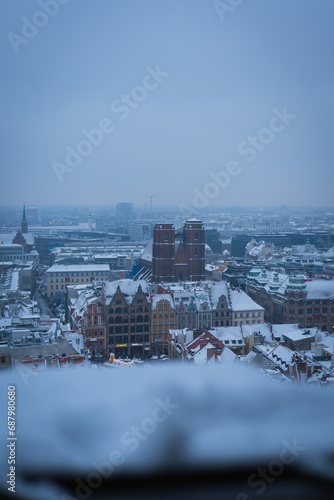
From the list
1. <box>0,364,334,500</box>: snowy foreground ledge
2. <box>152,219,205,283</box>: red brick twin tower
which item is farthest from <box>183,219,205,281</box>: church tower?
<box>0,364,334,500</box>: snowy foreground ledge

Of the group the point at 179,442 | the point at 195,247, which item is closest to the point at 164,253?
the point at 195,247

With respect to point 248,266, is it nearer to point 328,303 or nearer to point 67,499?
point 328,303

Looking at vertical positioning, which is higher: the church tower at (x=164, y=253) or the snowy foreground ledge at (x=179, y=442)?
the snowy foreground ledge at (x=179, y=442)

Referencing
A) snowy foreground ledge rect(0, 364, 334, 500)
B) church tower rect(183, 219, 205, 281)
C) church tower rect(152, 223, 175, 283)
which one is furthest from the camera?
church tower rect(183, 219, 205, 281)

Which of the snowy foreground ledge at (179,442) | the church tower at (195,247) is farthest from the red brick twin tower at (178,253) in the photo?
the snowy foreground ledge at (179,442)

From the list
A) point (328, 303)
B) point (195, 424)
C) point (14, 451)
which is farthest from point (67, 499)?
point (328, 303)

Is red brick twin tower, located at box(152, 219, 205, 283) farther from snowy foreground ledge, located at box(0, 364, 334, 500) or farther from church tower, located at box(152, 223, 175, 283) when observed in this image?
snowy foreground ledge, located at box(0, 364, 334, 500)

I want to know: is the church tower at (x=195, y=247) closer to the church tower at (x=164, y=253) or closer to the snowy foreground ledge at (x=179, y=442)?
the church tower at (x=164, y=253)

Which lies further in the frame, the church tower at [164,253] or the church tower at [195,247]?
the church tower at [195,247]
